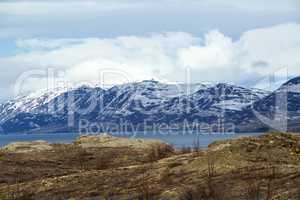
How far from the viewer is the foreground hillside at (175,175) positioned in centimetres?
2453

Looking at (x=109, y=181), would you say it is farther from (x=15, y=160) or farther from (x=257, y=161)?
(x=15, y=160)

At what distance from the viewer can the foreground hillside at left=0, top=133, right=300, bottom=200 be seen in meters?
24.5

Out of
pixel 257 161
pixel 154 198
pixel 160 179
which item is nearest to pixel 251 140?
pixel 257 161

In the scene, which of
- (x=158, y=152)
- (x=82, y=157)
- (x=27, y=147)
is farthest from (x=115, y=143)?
(x=27, y=147)

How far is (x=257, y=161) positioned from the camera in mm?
27719

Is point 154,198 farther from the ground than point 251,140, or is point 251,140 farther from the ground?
point 251,140

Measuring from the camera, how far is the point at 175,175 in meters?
27.7

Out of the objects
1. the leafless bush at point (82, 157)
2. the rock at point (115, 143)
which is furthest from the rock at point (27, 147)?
the rock at point (115, 143)

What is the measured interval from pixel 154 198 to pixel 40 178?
8908 mm

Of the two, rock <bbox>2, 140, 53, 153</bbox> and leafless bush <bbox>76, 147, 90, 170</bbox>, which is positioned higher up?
rock <bbox>2, 140, 53, 153</bbox>

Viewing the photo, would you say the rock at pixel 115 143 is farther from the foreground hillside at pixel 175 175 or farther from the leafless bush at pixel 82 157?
the foreground hillside at pixel 175 175

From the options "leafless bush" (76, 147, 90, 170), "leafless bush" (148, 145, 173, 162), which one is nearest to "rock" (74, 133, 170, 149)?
"leafless bush" (148, 145, 173, 162)

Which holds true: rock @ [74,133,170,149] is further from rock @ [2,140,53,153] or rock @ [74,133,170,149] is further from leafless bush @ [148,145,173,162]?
rock @ [2,140,53,153]

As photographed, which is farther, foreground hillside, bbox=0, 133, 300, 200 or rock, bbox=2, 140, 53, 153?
rock, bbox=2, 140, 53, 153
